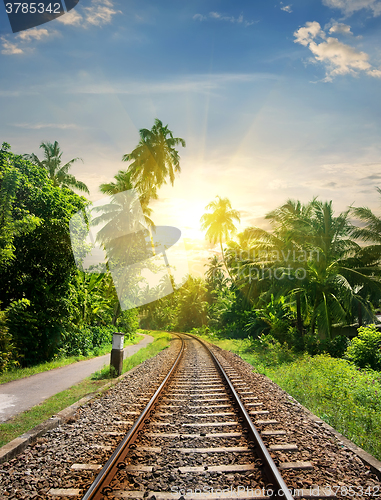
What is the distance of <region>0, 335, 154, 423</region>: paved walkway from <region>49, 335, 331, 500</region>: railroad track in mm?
2891

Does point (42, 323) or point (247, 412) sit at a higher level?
point (42, 323)

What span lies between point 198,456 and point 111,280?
80.3 ft

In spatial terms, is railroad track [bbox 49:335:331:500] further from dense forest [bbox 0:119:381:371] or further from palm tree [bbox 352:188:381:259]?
palm tree [bbox 352:188:381:259]

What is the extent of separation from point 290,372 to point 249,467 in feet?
22.3

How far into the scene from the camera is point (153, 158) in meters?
25.6

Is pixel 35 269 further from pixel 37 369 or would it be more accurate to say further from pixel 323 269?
pixel 323 269

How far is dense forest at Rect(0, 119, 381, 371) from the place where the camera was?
10714 millimetres

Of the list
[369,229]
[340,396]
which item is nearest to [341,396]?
[340,396]

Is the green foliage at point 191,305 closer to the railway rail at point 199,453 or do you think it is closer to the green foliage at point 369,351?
the green foliage at point 369,351

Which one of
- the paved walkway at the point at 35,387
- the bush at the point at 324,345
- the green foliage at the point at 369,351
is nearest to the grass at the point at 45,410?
the paved walkway at the point at 35,387

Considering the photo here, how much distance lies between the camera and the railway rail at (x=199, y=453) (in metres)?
3.25

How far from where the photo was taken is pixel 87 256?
13328 millimetres

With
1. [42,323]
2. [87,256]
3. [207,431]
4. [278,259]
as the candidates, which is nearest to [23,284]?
[42,323]

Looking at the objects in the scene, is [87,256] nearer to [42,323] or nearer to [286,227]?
[42,323]
